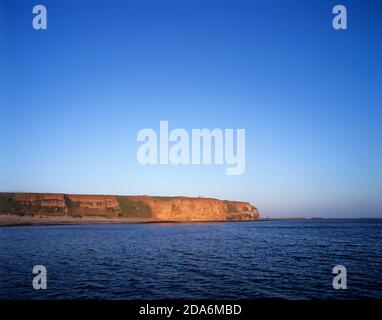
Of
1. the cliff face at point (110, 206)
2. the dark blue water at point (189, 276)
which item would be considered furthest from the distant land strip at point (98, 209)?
the dark blue water at point (189, 276)

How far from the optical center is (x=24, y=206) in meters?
135

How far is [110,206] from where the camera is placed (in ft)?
544

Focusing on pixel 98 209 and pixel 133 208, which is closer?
pixel 98 209

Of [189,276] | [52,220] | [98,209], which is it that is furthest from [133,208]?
[189,276]

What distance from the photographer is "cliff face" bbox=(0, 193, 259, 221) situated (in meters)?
135

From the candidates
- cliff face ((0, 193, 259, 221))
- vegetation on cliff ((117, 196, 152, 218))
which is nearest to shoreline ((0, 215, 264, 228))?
A: cliff face ((0, 193, 259, 221))

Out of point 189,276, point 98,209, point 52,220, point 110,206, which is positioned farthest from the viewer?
point 110,206

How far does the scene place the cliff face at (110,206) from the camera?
13512 cm

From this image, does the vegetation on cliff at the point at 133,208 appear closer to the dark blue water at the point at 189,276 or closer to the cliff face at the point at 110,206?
the cliff face at the point at 110,206

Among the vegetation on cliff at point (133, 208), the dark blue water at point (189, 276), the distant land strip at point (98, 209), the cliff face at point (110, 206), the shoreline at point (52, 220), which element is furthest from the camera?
the vegetation on cliff at point (133, 208)

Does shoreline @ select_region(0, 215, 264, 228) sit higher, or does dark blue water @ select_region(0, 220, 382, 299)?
dark blue water @ select_region(0, 220, 382, 299)

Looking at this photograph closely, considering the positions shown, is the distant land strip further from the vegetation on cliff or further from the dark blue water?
the dark blue water

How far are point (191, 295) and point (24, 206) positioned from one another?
13563cm

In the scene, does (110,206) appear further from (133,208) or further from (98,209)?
(133,208)
